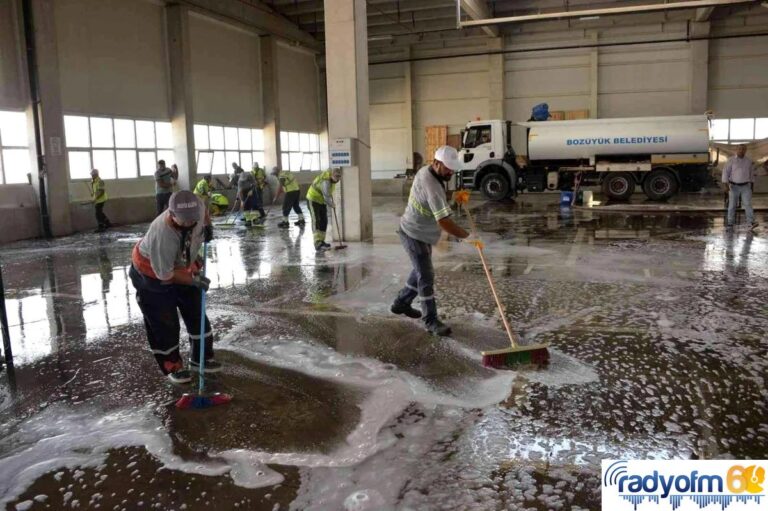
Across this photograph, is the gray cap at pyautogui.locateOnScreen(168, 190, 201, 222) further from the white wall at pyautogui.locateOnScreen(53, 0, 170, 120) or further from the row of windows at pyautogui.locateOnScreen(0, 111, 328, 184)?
the white wall at pyautogui.locateOnScreen(53, 0, 170, 120)

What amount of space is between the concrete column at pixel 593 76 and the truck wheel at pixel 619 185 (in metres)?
5.70

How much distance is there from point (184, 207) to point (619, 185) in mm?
17562

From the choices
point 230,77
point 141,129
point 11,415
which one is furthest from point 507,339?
point 230,77

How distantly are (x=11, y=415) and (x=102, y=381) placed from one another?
68 cm

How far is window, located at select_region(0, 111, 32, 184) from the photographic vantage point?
13953 mm

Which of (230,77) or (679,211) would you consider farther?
(230,77)

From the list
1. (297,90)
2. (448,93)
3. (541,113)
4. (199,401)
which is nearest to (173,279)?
(199,401)

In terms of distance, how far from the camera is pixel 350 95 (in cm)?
1145

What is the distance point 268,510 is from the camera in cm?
298

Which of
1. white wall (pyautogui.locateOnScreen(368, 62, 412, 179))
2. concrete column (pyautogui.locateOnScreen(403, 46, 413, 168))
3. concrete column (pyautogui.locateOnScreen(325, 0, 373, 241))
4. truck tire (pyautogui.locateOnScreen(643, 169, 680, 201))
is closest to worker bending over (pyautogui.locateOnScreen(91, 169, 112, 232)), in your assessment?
concrete column (pyautogui.locateOnScreen(325, 0, 373, 241))

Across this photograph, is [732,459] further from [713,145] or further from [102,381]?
[713,145]

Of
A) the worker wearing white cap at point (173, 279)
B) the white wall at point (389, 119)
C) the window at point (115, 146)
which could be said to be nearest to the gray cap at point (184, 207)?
the worker wearing white cap at point (173, 279)

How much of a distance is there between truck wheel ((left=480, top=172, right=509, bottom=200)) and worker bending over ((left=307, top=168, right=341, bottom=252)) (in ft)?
33.6

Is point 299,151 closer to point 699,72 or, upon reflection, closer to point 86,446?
point 699,72
